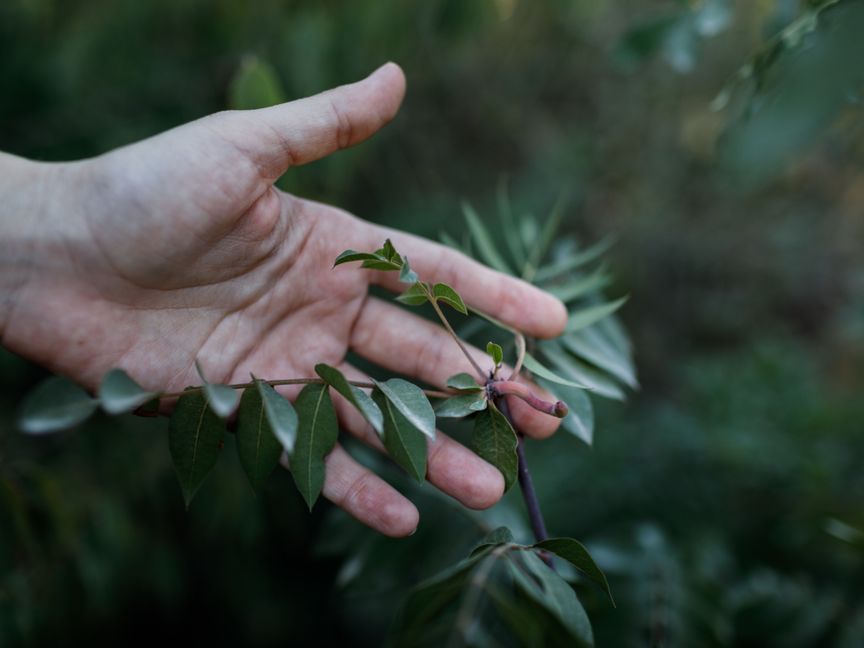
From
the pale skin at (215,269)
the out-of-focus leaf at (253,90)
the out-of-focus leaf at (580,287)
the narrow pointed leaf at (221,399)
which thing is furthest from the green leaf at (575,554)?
the out-of-focus leaf at (253,90)

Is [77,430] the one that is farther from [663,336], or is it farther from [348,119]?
[663,336]

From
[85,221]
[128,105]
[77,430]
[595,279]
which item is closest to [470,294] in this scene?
[595,279]

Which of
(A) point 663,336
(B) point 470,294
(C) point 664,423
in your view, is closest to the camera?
(B) point 470,294

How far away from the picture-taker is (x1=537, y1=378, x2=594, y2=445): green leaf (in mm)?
904

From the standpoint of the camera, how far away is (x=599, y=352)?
1.07m

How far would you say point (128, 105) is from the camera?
6.30ft

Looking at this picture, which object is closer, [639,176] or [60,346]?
[60,346]

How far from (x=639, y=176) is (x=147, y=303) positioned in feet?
11.3

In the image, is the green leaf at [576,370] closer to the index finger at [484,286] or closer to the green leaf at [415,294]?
the index finger at [484,286]

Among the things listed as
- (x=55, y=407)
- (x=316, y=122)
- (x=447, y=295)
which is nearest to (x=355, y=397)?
(x=447, y=295)

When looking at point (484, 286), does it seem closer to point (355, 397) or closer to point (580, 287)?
point (580, 287)

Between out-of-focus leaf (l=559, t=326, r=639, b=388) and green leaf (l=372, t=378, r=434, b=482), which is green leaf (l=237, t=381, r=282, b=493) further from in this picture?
out-of-focus leaf (l=559, t=326, r=639, b=388)

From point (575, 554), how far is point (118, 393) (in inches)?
19.7

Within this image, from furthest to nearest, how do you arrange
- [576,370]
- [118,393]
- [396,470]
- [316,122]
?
[396,470], [576,370], [316,122], [118,393]
